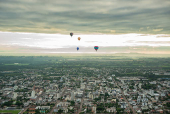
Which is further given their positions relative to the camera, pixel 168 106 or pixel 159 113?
pixel 168 106

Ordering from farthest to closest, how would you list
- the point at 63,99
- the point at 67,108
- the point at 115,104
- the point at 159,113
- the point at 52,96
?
the point at 52,96
the point at 63,99
the point at 115,104
the point at 67,108
the point at 159,113

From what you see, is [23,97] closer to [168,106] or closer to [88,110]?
[88,110]

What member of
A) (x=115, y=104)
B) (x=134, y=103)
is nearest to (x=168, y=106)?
(x=134, y=103)

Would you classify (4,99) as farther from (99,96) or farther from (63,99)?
(99,96)

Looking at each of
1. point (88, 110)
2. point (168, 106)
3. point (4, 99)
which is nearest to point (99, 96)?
point (88, 110)

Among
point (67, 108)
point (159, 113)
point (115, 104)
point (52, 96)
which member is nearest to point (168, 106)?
point (159, 113)

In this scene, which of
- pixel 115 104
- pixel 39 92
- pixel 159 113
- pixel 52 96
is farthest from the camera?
pixel 39 92

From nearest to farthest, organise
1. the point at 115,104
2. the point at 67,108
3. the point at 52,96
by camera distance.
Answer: the point at 67,108
the point at 115,104
the point at 52,96

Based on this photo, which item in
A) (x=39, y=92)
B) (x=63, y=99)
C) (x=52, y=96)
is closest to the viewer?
(x=63, y=99)

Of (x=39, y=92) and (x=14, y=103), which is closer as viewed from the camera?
(x=14, y=103)
